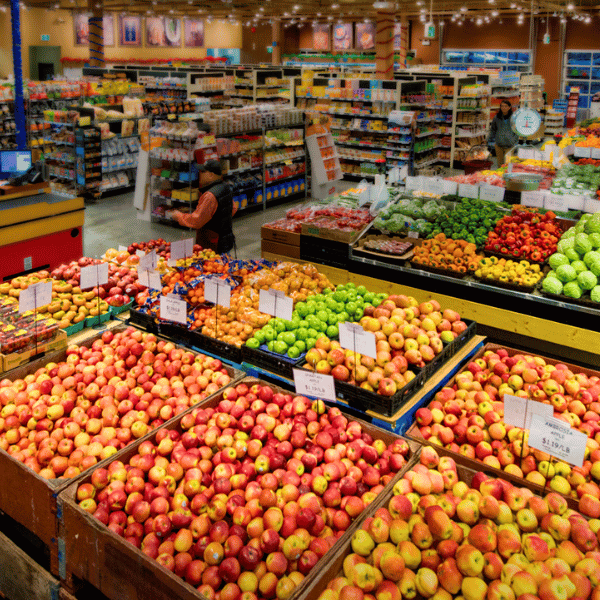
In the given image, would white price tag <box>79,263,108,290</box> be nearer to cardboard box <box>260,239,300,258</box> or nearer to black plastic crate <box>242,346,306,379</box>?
black plastic crate <box>242,346,306,379</box>

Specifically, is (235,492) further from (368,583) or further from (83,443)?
(83,443)

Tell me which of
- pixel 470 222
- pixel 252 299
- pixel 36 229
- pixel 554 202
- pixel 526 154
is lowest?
pixel 252 299

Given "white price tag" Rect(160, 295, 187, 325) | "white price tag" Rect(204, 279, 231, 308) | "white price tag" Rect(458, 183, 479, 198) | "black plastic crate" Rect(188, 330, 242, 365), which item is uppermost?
"white price tag" Rect(458, 183, 479, 198)

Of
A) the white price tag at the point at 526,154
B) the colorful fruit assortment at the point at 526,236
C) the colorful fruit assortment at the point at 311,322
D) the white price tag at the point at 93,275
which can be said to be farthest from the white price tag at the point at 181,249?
the white price tag at the point at 526,154

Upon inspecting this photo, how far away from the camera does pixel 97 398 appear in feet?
10.3

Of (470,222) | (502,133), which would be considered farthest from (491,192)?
(502,133)

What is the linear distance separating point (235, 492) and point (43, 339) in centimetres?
185

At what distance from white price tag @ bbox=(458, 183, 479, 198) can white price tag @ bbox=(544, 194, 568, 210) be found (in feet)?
2.53

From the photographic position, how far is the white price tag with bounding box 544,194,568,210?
19.9 feet

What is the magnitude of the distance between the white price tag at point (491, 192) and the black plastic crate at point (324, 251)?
5.96 ft

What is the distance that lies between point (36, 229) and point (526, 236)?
492 centimetres

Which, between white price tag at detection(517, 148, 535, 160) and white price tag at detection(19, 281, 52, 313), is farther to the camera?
white price tag at detection(517, 148, 535, 160)

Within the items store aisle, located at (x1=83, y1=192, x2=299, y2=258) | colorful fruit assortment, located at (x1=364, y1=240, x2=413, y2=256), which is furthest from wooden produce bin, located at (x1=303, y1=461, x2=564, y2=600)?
store aisle, located at (x1=83, y1=192, x2=299, y2=258)

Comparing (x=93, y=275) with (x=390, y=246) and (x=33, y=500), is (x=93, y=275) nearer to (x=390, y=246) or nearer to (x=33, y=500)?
(x=33, y=500)
